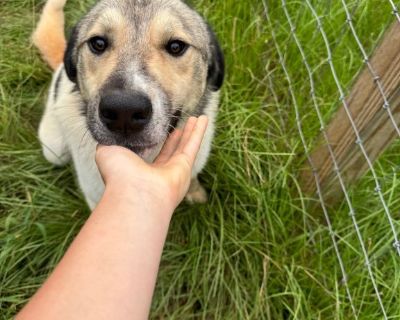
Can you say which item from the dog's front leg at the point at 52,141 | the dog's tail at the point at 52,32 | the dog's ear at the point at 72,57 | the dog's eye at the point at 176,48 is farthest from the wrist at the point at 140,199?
the dog's tail at the point at 52,32

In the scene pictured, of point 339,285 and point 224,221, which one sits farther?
point 224,221

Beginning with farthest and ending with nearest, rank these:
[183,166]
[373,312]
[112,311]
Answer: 1. [373,312]
2. [183,166]
3. [112,311]

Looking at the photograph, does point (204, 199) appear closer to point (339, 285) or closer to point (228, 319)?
point (228, 319)

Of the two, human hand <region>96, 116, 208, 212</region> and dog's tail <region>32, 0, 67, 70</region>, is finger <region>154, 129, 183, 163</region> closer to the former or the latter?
human hand <region>96, 116, 208, 212</region>

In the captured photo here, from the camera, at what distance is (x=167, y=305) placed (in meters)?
2.28

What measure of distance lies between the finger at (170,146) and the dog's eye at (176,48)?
34 centimetres

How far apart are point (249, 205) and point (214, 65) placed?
74 centimetres

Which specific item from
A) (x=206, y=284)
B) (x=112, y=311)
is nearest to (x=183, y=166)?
(x=112, y=311)

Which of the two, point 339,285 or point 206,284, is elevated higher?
point 339,285

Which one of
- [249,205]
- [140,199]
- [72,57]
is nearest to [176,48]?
[72,57]

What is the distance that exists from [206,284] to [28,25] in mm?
2116

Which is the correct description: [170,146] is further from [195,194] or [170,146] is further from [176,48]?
[195,194]

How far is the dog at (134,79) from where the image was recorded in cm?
169

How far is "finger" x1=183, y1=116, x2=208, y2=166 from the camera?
1643 millimetres
